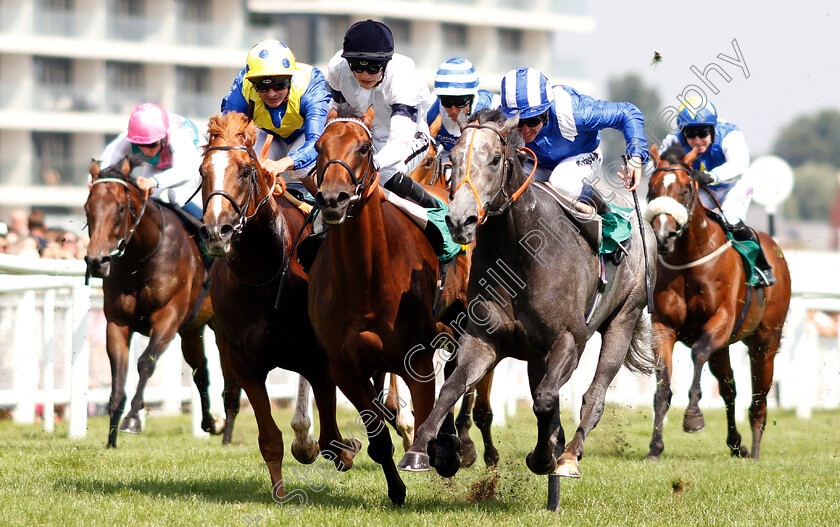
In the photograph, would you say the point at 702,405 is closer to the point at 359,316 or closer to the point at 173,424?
the point at 173,424

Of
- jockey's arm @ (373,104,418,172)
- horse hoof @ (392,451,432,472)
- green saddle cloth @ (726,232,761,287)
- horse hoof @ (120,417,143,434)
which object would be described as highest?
jockey's arm @ (373,104,418,172)

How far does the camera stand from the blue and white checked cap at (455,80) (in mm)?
7066

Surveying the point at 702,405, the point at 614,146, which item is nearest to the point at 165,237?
the point at 702,405

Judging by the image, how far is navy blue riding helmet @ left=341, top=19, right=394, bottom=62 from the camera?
566 cm

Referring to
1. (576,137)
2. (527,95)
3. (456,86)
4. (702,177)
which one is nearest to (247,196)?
(527,95)

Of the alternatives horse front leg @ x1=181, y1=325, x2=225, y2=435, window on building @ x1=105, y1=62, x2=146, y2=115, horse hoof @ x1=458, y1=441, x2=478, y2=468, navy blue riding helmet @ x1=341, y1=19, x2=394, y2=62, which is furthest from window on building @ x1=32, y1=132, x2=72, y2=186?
navy blue riding helmet @ x1=341, y1=19, x2=394, y2=62

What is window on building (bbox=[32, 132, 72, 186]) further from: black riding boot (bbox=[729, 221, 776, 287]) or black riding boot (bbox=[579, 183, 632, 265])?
black riding boot (bbox=[579, 183, 632, 265])

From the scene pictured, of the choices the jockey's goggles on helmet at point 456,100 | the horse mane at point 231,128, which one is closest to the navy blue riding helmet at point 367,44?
the horse mane at point 231,128

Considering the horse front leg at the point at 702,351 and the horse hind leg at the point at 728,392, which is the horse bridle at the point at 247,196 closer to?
the horse front leg at the point at 702,351

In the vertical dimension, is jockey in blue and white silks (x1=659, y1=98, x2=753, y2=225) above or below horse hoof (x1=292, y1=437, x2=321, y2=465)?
above

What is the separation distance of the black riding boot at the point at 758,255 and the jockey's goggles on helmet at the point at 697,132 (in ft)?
2.65

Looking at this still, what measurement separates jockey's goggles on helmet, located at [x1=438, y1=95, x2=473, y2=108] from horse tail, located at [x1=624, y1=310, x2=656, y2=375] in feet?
5.90

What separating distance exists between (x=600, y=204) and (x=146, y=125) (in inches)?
156

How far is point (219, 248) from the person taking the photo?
5.11 m
